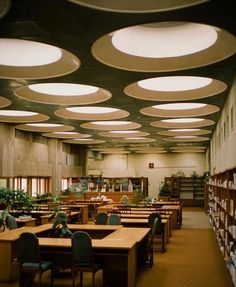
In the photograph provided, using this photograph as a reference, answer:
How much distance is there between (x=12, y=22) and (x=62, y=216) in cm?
381

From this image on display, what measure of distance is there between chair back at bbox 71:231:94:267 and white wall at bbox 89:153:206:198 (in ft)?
70.6

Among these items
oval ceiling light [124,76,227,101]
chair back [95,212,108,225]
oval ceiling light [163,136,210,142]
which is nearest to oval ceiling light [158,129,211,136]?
oval ceiling light [163,136,210,142]

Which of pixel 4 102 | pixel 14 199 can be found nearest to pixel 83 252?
pixel 14 199

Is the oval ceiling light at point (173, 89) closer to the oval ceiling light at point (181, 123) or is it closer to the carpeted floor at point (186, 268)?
the carpeted floor at point (186, 268)

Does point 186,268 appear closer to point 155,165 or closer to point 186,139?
point 186,139

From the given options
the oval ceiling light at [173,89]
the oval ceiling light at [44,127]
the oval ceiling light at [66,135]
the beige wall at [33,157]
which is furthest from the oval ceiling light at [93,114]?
the oval ceiling light at [66,135]

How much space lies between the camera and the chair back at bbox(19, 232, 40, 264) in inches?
252

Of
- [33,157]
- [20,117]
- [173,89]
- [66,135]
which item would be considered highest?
[173,89]

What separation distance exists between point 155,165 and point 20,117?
54.9 feet

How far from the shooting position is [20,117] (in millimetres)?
13930

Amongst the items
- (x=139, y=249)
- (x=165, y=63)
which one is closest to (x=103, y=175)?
(x=139, y=249)

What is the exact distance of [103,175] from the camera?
27609 mm

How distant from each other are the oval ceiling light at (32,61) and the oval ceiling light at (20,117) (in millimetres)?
5205

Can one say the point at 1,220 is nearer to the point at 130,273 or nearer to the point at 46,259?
the point at 46,259
